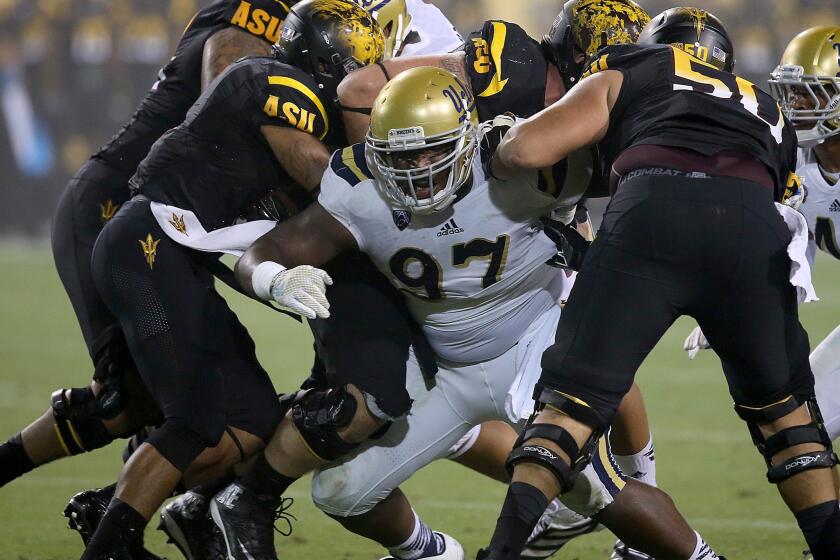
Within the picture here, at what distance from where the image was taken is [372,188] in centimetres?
328

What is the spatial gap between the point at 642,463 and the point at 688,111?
4.40 feet

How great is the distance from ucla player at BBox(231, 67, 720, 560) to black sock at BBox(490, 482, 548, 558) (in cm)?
3

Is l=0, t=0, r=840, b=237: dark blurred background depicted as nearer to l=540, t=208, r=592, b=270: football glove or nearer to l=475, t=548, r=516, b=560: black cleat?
l=540, t=208, r=592, b=270: football glove

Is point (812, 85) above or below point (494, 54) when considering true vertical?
below

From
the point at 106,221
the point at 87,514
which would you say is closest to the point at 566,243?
the point at 87,514

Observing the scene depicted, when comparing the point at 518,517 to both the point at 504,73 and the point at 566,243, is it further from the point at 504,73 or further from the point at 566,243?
the point at 504,73

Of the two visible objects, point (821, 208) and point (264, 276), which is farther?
point (821, 208)

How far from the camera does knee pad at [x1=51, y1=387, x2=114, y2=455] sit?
391cm

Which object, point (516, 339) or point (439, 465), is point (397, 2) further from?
point (439, 465)

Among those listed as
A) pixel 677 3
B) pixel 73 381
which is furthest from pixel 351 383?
pixel 677 3

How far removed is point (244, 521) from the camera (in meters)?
3.49

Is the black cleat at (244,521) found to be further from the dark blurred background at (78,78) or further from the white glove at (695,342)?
the dark blurred background at (78,78)

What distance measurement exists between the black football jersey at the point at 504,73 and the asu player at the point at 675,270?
58 centimetres

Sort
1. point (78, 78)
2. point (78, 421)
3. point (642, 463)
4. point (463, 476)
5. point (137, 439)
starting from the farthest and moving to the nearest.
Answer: point (78, 78) → point (463, 476) → point (137, 439) → point (78, 421) → point (642, 463)
